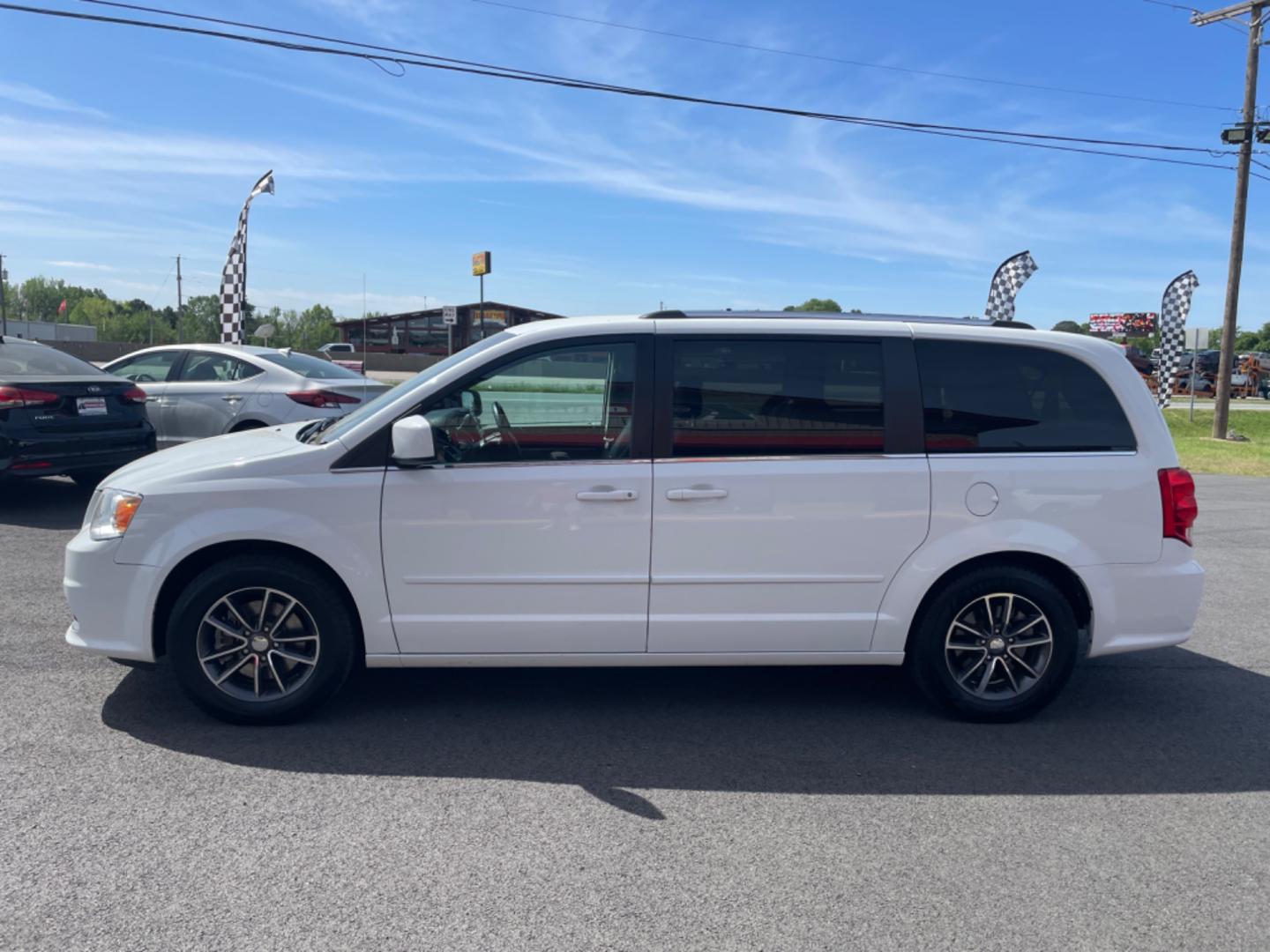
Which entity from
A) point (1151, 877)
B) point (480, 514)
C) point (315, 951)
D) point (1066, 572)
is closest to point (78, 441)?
point (480, 514)

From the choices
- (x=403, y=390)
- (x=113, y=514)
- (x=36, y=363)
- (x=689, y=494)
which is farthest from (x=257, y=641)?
(x=36, y=363)

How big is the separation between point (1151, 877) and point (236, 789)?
319 cm

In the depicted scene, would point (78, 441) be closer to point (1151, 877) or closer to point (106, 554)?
point (106, 554)

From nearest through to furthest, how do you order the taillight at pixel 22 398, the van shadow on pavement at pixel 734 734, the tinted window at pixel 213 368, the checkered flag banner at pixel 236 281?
the van shadow on pavement at pixel 734 734, the taillight at pixel 22 398, the tinted window at pixel 213 368, the checkered flag banner at pixel 236 281

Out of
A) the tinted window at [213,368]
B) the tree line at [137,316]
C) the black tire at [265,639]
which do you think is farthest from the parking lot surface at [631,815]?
the tree line at [137,316]

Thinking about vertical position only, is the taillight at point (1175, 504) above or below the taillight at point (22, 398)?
below

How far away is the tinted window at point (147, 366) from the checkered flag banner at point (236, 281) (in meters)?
9.36

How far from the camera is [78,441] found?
29.0 ft

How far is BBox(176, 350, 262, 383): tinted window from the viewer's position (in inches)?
415

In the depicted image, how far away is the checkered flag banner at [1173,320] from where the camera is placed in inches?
1076

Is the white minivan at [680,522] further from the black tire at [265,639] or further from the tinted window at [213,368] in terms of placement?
the tinted window at [213,368]

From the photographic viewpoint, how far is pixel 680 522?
4250mm

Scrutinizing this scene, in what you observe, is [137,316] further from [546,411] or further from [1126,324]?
[546,411]

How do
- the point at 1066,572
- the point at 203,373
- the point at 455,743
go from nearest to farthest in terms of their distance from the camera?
the point at 455,743 < the point at 1066,572 < the point at 203,373
